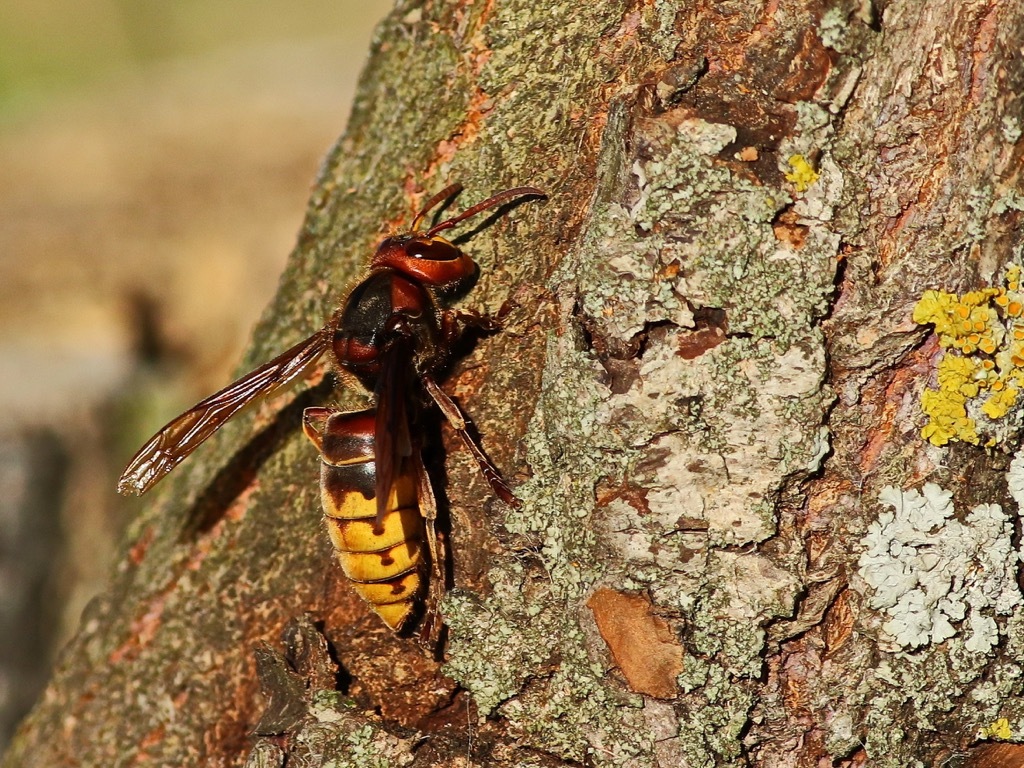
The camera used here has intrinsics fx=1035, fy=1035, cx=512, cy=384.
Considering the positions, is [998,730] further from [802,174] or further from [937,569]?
[802,174]

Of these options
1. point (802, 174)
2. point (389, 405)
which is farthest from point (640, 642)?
point (802, 174)

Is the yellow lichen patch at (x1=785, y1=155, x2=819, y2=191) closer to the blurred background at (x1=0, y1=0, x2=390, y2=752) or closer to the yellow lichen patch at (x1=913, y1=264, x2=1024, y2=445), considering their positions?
the yellow lichen patch at (x1=913, y1=264, x2=1024, y2=445)

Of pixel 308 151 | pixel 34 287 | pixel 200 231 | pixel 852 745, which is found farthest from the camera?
pixel 308 151

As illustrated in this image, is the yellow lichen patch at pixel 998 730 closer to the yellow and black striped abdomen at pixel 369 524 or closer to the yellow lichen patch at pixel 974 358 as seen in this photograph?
the yellow lichen patch at pixel 974 358

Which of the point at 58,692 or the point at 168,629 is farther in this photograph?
the point at 58,692

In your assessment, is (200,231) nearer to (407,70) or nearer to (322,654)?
(407,70)

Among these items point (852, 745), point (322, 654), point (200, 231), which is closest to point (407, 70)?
point (322, 654)

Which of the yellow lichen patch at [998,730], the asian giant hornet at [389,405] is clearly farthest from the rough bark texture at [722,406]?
the asian giant hornet at [389,405]
